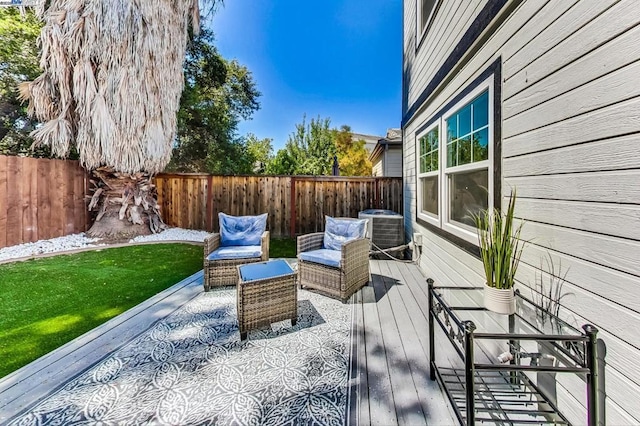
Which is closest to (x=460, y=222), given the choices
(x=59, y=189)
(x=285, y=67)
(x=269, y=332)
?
(x=269, y=332)

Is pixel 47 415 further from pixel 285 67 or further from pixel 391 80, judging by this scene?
pixel 391 80

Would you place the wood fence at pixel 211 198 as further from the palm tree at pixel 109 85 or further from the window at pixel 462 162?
the window at pixel 462 162

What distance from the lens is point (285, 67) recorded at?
42.2ft

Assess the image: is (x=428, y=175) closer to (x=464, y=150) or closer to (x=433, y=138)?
(x=433, y=138)

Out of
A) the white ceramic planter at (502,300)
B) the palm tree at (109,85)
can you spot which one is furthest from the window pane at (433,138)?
the palm tree at (109,85)

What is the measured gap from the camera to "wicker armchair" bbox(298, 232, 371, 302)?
339 centimetres

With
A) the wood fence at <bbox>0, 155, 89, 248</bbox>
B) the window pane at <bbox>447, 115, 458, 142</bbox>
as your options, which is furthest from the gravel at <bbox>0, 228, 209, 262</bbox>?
the window pane at <bbox>447, 115, 458, 142</bbox>

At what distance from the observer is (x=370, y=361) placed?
221cm

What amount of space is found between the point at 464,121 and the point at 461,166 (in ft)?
1.54

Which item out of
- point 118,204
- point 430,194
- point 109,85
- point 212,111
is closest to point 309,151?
point 212,111

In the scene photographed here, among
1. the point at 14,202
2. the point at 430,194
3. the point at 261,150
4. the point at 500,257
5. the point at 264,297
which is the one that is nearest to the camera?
the point at 500,257

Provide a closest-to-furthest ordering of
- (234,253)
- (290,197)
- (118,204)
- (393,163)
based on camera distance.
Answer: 1. (234,253)
2. (118,204)
3. (290,197)
4. (393,163)

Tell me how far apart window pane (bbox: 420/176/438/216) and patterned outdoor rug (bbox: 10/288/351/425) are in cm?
221

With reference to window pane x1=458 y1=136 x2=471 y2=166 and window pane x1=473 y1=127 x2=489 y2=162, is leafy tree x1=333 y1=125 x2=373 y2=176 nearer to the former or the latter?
window pane x1=458 y1=136 x2=471 y2=166
